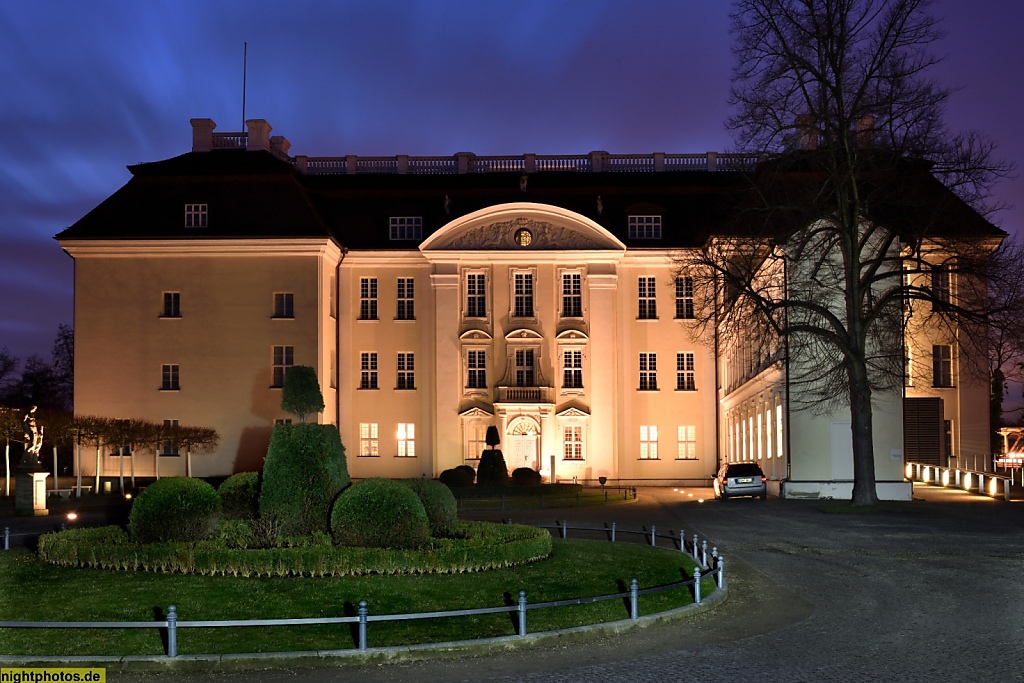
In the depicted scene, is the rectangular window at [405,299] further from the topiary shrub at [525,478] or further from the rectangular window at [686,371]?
the rectangular window at [686,371]

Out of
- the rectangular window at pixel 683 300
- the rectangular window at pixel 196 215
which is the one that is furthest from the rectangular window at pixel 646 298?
the rectangular window at pixel 196 215

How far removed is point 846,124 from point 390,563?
22691 mm

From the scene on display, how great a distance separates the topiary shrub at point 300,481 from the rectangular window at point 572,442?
3491 cm

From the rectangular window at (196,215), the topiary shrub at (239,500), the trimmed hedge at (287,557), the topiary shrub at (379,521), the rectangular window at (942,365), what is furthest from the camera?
the rectangular window at (196,215)

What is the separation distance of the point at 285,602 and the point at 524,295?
41.1 meters

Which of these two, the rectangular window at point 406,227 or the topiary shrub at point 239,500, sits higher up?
the rectangular window at point 406,227

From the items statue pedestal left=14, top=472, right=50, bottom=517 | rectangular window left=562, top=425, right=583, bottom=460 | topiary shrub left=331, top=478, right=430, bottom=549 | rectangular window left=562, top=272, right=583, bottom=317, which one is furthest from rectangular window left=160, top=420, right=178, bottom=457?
topiary shrub left=331, top=478, right=430, bottom=549

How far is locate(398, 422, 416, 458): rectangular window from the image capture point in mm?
56906

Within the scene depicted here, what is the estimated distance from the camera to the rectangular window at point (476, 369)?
5628 centimetres

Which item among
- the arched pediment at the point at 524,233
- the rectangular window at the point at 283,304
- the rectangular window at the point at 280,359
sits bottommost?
the rectangular window at the point at 280,359

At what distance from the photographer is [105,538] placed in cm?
2089

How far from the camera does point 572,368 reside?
2223 inches

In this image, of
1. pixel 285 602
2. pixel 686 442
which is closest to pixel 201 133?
pixel 686 442

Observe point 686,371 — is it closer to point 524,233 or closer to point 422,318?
point 524,233
